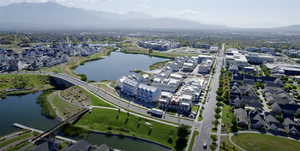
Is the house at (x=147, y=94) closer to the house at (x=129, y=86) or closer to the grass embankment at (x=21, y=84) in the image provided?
the house at (x=129, y=86)

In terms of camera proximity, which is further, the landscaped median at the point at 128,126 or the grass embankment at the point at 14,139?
the landscaped median at the point at 128,126

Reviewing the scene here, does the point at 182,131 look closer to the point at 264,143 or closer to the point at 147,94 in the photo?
the point at 264,143

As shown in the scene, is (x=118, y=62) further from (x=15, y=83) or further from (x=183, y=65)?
(x=15, y=83)

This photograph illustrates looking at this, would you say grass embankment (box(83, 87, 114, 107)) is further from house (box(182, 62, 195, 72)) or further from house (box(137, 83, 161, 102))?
house (box(182, 62, 195, 72))

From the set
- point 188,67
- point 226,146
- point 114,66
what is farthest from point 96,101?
point 114,66

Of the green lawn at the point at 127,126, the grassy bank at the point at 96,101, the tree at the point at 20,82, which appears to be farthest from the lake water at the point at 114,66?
the green lawn at the point at 127,126

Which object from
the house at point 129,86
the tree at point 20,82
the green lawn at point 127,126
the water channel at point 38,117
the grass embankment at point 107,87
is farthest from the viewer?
the tree at point 20,82
